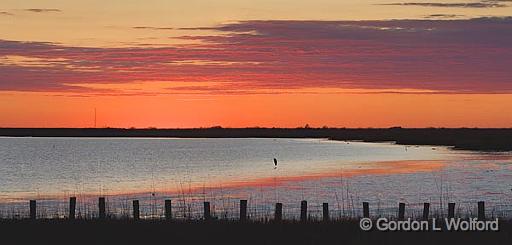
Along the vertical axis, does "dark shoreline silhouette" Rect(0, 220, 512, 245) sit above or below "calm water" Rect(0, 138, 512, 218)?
below

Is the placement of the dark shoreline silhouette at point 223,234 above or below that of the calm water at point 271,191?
below

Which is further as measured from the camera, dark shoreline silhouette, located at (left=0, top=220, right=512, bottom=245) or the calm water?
the calm water

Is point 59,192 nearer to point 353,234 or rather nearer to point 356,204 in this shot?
point 356,204

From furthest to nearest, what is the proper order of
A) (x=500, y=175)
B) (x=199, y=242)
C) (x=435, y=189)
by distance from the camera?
(x=500, y=175) < (x=435, y=189) < (x=199, y=242)

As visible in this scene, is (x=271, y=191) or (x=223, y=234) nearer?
(x=223, y=234)

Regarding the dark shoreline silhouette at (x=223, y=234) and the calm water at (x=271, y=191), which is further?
the calm water at (x=271, y=191)

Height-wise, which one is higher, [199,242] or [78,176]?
[78,176]

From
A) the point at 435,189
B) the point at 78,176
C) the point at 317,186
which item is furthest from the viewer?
the point at 78,176

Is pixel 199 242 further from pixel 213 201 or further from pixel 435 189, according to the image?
pixel 435 189

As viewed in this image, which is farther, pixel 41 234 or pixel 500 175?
pixel 500 175

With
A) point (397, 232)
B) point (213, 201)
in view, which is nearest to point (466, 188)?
point (213, 201)

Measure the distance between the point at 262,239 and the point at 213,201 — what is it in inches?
981

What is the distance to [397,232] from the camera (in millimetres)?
22781

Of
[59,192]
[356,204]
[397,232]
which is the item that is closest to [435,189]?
[356,204]
